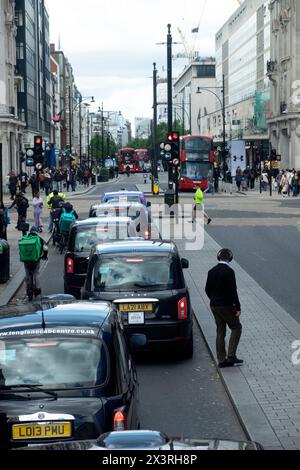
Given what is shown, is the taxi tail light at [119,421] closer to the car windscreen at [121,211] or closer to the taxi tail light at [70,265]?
the taxi tail light at [70,265]

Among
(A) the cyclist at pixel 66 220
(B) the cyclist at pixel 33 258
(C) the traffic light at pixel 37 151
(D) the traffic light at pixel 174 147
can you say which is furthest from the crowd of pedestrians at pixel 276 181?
(B) the cyclist at pixel 33 258

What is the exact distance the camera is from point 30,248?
17.2 meters

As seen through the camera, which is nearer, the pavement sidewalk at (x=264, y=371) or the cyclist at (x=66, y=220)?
the pavement sidewalk at (x=264, y=371)

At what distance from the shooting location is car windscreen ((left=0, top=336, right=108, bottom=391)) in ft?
22.9

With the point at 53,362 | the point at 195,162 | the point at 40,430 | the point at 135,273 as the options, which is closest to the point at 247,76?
the point at 195,162

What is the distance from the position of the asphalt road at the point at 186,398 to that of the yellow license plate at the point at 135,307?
72 cm

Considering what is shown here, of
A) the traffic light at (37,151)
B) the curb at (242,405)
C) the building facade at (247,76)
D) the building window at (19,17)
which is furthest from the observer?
the building facade at (247,76)

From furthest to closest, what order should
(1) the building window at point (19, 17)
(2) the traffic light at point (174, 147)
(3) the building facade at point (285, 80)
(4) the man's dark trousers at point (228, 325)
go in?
(1) the building window at point (19, 17)
(3) the building facade at point (285, 80)
(2) the traffic light at point (174, 147)
(4) the man's dark trousers at point (228, 325)

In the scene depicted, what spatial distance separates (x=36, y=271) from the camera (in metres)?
17.6

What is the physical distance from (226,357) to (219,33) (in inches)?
5376

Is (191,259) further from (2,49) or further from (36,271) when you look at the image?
(2,49)

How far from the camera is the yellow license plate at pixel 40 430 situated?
6594 millimetres

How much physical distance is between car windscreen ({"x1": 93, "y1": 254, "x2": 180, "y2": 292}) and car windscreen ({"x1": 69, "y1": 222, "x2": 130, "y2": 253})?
16.5ft

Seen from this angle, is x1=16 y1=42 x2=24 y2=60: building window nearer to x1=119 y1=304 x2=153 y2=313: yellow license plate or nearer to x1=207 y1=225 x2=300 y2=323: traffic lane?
x1=207 y1=225 x2=300 y2=323: traffic lane
